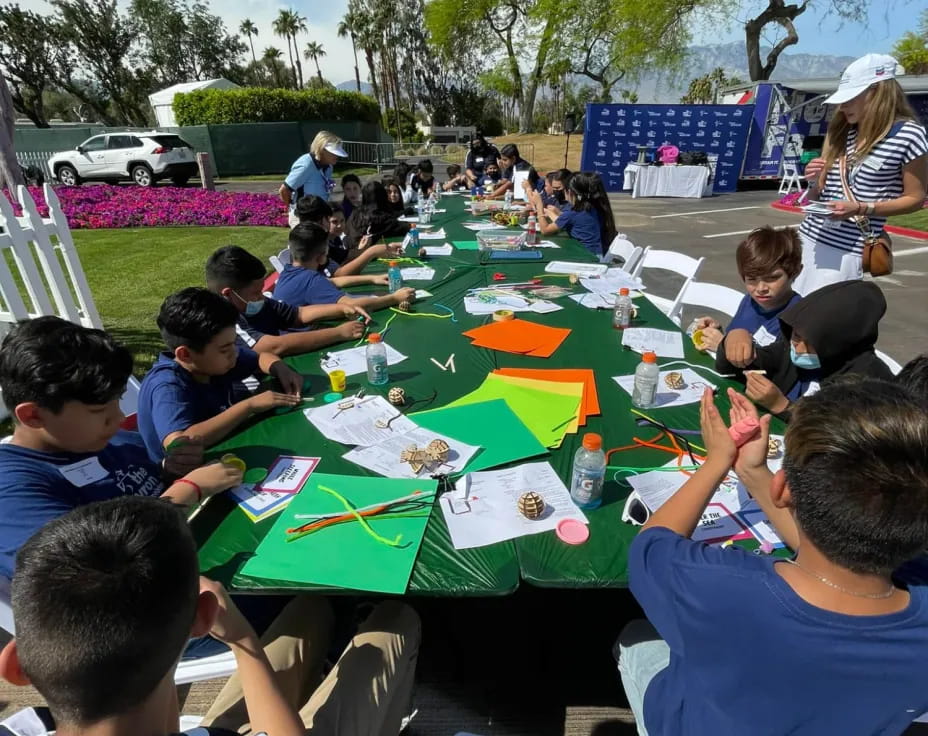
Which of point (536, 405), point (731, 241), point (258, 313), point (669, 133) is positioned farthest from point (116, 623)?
point (669, 133)

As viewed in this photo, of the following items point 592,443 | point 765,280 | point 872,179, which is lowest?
point 592,443

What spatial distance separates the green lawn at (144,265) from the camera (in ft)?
17.1

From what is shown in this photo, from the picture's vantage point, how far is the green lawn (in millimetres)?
5203

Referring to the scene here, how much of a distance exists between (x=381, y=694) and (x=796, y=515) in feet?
3.76

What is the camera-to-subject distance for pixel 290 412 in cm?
221

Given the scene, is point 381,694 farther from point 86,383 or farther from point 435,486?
point 86,383

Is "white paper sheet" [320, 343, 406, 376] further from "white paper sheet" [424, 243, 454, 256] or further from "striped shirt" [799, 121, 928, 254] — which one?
"striped shirt" [799, 121, 928, 254]

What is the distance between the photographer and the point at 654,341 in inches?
110

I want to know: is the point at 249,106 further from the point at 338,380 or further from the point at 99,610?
the point at 99,610

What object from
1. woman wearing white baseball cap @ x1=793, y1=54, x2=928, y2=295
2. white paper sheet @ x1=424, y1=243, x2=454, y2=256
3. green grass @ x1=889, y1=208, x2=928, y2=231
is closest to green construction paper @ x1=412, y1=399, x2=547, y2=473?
woman wearing white baseball cap @ x1=793, y1=54, x2=928, y2=295

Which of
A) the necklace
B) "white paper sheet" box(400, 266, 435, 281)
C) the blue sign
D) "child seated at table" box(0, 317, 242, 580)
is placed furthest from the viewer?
the blue sign

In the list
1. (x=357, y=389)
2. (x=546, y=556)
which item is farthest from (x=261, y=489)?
(x=546, y=556)

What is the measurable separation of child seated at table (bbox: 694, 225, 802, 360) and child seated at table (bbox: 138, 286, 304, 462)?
2.16m

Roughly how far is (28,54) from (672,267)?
37150mm
